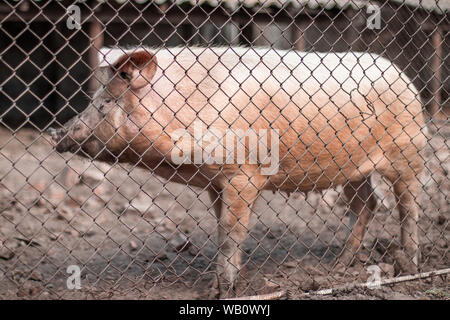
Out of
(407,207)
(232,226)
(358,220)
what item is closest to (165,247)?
(232,226)

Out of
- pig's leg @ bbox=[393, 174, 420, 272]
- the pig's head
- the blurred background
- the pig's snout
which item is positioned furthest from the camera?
the blurred background

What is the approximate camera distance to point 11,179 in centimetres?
655

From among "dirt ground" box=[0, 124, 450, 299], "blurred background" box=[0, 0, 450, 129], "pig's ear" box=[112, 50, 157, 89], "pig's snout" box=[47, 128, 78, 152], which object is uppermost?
"blurred background" box=[0, 0, 450, 129]

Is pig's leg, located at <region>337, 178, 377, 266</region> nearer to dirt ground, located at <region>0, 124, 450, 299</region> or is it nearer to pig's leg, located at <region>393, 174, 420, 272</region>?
dirt ground, located at <region>0, 124, 450, 299</region>

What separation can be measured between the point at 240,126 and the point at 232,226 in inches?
27.9

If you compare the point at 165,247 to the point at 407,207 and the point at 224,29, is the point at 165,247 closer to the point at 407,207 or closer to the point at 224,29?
the point at 407,207

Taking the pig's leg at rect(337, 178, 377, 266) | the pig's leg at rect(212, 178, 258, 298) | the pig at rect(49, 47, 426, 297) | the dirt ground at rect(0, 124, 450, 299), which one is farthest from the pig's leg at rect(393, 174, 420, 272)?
the pig's leg at rect(212, 178, 258, 298)

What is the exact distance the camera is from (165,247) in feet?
14.7

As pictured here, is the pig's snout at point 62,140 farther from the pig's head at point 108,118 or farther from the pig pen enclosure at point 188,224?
the pig pen enclosure at point 188,224

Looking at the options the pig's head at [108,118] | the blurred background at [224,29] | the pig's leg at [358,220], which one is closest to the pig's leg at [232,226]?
the pig's head at [108,118]

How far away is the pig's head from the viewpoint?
3260 millimetres

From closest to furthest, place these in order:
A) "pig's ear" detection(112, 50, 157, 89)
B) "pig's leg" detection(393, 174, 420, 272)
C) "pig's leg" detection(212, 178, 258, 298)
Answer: "pig's ear" detection(112, 50, 157, 89) < "pig's leg" detection(212, 178, 258, 298) < "pig's leg" detection(393, 174, 420, 272)

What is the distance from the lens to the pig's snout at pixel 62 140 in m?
3.37
